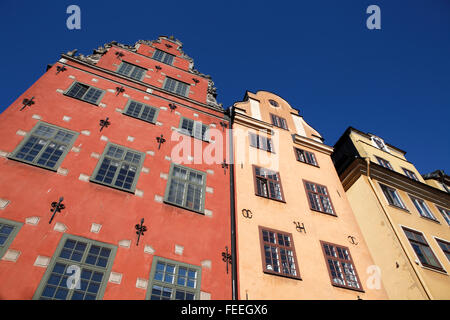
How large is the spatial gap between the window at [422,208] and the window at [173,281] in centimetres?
1402

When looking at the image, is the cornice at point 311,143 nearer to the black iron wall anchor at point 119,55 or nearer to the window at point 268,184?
the window at point 268,184

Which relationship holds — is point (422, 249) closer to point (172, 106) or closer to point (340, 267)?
point (340, 267)

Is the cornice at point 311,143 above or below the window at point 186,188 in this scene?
above

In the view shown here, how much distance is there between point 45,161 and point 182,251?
18.1 feet

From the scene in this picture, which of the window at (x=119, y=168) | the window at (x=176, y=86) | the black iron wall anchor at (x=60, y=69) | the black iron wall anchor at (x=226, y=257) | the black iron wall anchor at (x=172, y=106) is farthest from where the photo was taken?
the window at (x=176, y=86)

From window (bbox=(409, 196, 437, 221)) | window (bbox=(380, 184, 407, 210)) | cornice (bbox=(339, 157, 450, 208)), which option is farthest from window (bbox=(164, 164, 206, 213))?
window (bbox=(409, 196, 437, 221))

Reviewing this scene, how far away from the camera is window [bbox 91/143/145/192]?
10.2 m

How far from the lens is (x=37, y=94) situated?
38.4 ft

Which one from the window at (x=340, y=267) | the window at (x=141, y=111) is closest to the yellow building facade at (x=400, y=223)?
the window at (x=340, y=267)

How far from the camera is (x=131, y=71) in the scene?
1620 cm

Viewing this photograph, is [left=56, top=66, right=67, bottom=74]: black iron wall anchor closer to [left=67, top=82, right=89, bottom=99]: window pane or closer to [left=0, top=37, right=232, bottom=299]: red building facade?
[left=0, top=37, right=232, bottom=299]: red building facade

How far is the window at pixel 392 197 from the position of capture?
1592cm

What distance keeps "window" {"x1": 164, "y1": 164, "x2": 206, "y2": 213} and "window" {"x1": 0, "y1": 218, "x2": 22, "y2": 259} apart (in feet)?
14.6

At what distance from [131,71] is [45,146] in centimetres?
757
